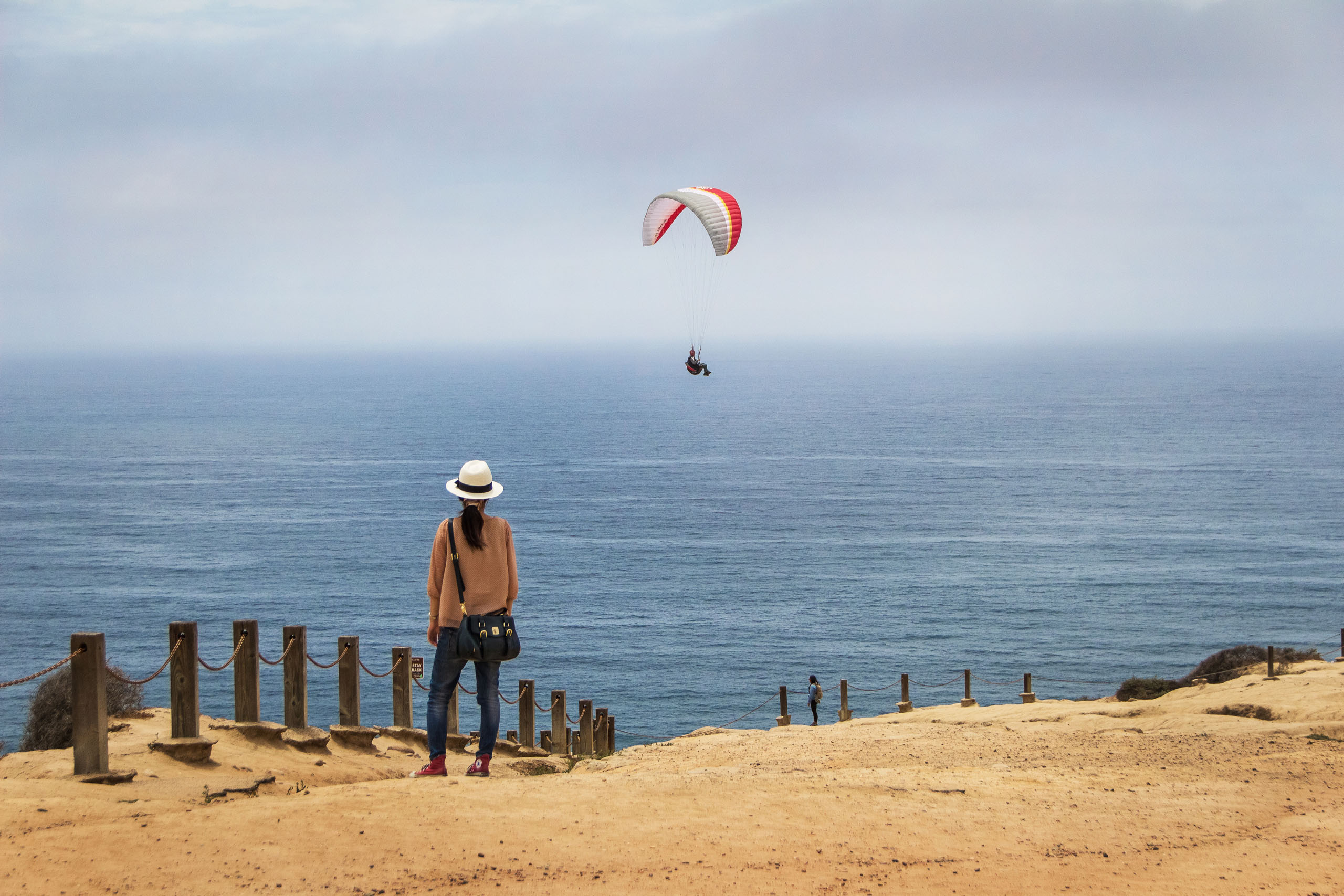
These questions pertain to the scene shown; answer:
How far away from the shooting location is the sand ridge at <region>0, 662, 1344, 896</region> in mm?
5891

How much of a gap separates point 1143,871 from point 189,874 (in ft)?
17.7

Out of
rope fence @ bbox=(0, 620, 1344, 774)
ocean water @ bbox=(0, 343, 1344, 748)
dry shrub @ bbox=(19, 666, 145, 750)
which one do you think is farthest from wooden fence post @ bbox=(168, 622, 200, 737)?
ocean water @ bbox=(0, 343, 1344, 748)

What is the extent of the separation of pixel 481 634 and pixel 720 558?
6405 centimetres

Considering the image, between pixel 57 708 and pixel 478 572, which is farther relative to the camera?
pixel 57 708

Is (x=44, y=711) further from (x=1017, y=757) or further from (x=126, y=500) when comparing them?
(x=126, y=500)

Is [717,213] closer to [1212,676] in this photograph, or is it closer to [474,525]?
[1212,676]

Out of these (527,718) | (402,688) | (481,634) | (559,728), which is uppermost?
(481,634)

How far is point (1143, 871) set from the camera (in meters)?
6.39

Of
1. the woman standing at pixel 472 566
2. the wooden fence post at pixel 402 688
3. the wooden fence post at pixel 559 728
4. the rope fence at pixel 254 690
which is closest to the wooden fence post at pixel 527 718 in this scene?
the rope fence at pixel 254 690

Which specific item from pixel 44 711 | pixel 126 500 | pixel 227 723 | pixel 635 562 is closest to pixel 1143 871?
pixel 227 723

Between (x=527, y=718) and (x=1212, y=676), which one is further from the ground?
(x=527, y=718)

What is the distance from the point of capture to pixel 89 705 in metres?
7.40

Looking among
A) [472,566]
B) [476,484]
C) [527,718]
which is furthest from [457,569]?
[527,718]

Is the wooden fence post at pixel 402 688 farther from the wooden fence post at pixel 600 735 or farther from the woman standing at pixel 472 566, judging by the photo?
the wooden fence post at pixel 600 735
